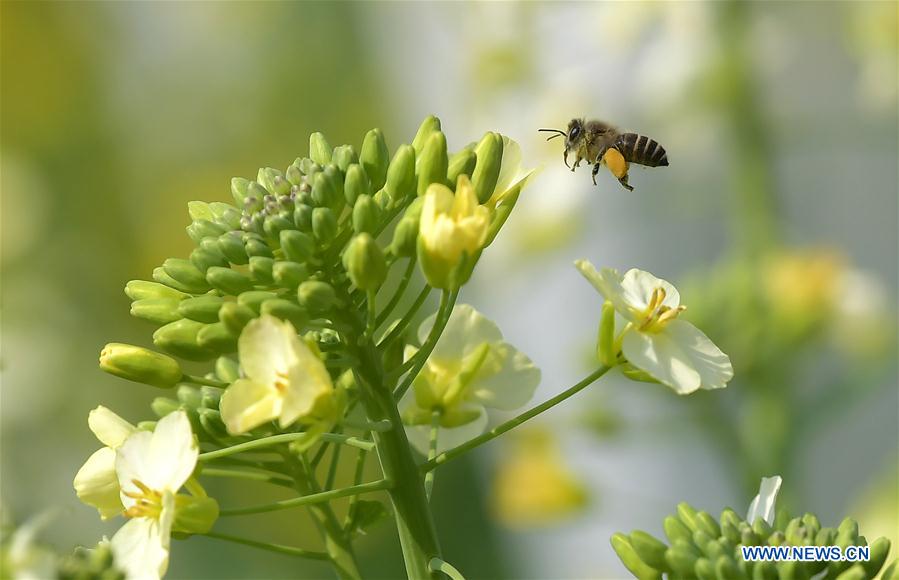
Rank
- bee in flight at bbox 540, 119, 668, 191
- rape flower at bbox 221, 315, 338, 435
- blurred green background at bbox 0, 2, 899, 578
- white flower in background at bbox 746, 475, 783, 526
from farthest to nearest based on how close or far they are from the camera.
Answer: blurred green background at bbox 0, 2, 899, 578 → bee in flight at bbox 540, 119, 668, 191 → white flower in background at bbox 746, 475, 783, 526 → rape flower at bbox 221, 315, 338, 435

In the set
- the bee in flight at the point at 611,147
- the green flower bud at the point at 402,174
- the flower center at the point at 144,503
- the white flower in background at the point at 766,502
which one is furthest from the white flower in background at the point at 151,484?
the bee in flight at the point at 611,147

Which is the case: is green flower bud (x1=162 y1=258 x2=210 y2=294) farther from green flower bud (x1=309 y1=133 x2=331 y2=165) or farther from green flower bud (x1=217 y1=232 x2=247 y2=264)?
green flower bud (x1=309 y1=133 x2=331 y2=165)

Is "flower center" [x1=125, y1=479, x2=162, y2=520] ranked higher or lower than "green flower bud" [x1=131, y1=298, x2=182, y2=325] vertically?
lower

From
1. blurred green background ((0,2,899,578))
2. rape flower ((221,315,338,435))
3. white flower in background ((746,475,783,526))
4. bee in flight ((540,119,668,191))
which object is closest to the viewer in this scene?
rape flower ((221,315,338,435))

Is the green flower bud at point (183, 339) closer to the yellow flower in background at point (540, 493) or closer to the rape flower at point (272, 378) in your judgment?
the rape flower at point (272, 378)

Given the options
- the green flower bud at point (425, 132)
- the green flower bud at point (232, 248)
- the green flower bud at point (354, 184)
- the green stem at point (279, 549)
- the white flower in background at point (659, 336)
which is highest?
the green flower bud at point (425, 132)

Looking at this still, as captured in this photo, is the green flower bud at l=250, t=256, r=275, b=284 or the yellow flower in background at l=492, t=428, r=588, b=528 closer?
the green flower bud at l=250, t=256, r=275, b=284

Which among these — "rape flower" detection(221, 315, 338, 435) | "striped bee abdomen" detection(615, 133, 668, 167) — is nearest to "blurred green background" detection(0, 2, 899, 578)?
"rape flower" detection(221, 315, 338, 435)
